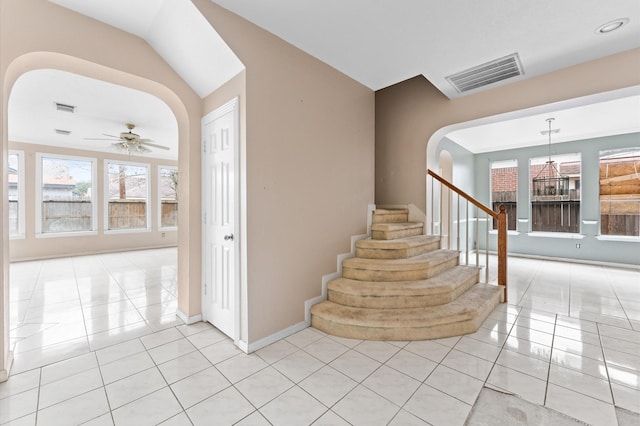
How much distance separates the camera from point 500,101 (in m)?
3.21

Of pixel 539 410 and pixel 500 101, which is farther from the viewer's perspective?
pixel 500 101

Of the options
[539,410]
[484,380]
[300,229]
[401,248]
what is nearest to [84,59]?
[300,229]

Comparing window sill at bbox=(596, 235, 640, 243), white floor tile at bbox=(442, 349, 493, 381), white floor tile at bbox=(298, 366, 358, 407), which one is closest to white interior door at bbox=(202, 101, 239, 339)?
white floor tile at bbox=(298, 366, 358, 407)

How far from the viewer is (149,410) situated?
1639mm

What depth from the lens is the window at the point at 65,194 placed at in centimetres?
618

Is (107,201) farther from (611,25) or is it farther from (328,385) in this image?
(611,25)

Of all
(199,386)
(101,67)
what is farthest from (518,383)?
(101,67)

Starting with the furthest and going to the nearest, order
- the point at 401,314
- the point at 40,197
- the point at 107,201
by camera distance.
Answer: the point at 107,201 < the point at 40,197 < the point at 401,314

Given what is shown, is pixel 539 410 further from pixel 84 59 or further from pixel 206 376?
pixel 84 59

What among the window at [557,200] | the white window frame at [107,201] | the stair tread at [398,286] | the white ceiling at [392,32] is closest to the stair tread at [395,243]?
the stair tread at [398,286]

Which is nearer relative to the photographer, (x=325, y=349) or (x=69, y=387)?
(x=69, y=387)

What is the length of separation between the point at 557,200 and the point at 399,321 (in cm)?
647

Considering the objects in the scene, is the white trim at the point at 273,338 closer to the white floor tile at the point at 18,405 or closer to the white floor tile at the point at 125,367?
the white floor tile at the point at 125,367

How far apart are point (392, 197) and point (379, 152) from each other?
79 cm
